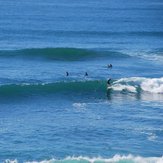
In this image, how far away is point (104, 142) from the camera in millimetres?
41906

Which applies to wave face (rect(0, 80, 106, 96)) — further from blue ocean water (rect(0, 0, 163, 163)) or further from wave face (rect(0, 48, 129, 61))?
wave face (rect(0, 48, 129, 61))

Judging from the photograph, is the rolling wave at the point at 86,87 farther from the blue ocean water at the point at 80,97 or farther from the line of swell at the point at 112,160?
the line of swell at the point at 112,160

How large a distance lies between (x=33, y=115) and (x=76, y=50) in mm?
33430

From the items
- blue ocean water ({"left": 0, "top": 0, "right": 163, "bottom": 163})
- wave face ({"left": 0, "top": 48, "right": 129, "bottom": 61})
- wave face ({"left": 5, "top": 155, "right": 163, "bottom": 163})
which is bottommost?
wave face ({"left": 5, "top": 155, "right": 163, "bottom": 163})

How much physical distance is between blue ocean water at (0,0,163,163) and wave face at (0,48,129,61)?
0.14m

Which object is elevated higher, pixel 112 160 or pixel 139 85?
pixel 139 85

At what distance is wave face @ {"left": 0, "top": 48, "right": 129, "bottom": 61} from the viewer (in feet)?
254

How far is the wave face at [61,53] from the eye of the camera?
7750 centimetres

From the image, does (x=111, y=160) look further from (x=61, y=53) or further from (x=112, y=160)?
(x=61, y=53)

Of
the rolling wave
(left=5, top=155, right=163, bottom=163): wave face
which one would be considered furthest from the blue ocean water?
the rolling wave

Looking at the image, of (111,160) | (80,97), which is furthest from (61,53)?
(111,160)

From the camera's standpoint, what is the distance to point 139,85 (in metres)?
60.0

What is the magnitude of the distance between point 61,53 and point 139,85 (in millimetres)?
21934

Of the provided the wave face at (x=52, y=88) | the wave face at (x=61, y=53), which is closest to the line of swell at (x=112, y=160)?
the wave face at (x=52, y=88)
